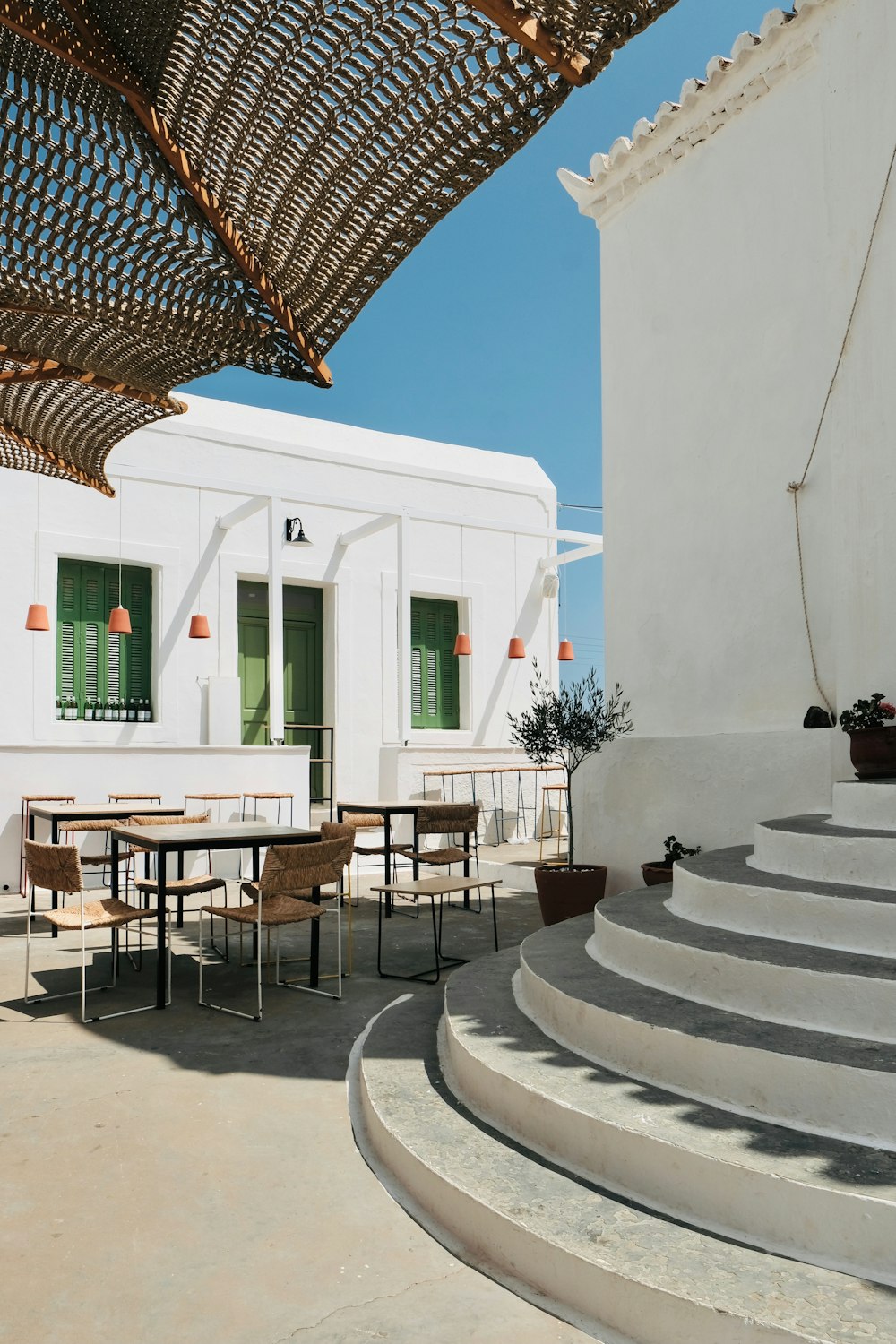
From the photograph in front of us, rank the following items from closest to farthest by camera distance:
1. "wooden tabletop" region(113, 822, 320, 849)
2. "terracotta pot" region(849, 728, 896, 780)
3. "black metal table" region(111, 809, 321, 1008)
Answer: "black metal table" region(111, 809, 321, 1008)
"wooden tabletop" region(113, 822, 320, 849)
"terracotta pot" region(849, 728, 896, 780)

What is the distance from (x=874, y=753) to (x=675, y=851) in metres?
1.76

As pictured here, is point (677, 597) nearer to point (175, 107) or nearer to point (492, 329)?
point (175, 107)

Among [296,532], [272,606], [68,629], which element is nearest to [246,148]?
[272,606]

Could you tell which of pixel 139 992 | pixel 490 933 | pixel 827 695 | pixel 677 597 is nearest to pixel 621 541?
pixel 677 597

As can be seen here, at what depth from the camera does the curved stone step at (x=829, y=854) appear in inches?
159

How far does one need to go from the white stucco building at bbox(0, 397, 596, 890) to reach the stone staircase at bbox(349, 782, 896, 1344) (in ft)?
22.5

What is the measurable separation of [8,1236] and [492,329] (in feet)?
84.0

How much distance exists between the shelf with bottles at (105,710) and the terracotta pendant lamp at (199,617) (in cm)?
102

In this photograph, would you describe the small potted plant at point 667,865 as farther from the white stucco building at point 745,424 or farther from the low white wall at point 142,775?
the low white wall at point 142,775

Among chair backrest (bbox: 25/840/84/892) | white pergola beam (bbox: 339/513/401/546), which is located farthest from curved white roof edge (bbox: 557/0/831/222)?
chair backrest (bbox: 25/840/84/892)

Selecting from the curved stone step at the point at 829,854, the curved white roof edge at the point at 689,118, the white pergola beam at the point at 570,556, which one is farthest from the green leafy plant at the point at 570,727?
the white pergola beam at the point at 570,556

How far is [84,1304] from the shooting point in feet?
7.95

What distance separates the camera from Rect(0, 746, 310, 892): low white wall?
939 cm

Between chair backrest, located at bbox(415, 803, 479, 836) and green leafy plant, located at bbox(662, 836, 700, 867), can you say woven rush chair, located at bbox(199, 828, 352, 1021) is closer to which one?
chair backrest, located at bbox(415, 803, 479, 836)
